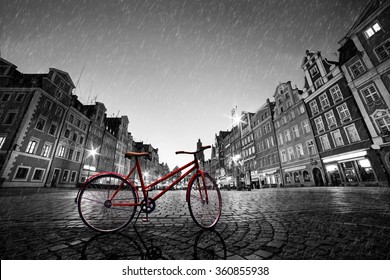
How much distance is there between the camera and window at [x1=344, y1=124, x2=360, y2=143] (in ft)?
64.6

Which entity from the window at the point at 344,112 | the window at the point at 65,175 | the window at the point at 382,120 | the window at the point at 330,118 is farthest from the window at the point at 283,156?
the window at the point at 65,175

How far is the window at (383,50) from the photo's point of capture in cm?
1756

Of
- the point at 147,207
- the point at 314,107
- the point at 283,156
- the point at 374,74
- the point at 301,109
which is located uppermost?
the point at 301,109

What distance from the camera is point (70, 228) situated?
280cm

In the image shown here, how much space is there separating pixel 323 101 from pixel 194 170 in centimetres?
2803

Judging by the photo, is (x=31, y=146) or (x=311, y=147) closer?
(x=31, y=146)

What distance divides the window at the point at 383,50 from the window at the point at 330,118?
7164mm

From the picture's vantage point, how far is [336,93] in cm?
2228

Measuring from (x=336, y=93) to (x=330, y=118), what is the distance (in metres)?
3.29

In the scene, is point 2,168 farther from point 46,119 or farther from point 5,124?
point 46,119

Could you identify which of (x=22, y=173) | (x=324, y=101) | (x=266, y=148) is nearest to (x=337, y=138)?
(x=324, y=101)

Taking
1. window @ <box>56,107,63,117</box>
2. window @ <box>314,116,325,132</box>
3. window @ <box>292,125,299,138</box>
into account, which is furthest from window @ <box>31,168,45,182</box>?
window @ <box>314,116,325,132</box>

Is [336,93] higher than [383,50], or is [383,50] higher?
[383,50]

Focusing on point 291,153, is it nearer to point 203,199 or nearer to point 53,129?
point 203,199
